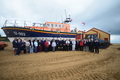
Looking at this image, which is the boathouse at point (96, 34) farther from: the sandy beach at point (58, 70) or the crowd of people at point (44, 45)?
the sandy beach at point (58, 70)

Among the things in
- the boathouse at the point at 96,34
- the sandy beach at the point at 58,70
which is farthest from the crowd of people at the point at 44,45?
the boathouse at the point at 96,34

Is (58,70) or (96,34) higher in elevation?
(96,34)

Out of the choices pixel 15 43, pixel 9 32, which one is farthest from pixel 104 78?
pixel 9 32

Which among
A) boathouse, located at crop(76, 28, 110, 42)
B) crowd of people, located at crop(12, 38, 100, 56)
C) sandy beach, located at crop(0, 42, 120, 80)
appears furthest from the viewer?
boathouse, located at crop(76, 28, 110, 42)

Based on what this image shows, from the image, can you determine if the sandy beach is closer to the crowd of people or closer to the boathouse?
the crowd of people

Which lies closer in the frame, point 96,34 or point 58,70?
point 58,70

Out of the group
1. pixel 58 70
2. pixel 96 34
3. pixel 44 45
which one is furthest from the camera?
pixel 96 34

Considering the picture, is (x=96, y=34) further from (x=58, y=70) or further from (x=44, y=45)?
(x=58, y=70)

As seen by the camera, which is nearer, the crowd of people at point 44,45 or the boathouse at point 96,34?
the crowd of people at point 44,45

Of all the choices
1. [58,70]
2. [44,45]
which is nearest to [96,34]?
[44,45]

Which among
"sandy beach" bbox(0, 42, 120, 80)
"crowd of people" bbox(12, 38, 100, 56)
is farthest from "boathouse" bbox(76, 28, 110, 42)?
"sandy beach" bbox(0, 42, 120, 80)

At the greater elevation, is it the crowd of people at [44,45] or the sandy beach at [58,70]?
the crowd of people at [44,45]

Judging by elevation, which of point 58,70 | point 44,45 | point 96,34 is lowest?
point 58,70

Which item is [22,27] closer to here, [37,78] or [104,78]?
[37,78]
